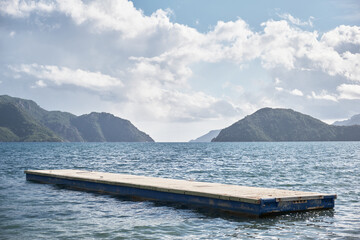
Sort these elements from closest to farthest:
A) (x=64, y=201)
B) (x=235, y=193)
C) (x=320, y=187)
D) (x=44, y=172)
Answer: (x=235, y=193)
(x=64, y=201)
(x=320, y=187)
(x=44, y=172)

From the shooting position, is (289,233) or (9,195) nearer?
(289,233)

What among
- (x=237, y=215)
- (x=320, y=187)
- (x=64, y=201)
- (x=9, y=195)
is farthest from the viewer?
(x=320, y=187)

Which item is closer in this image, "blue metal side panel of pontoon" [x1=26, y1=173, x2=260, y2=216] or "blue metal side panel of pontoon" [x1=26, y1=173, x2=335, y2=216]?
"blue metal side panel of pontoon" [x1=26, y1=173, x2=335, y2=216]

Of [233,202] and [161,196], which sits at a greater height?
[233,202]

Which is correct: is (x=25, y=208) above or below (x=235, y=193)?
below

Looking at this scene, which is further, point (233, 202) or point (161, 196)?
point (161, 196)

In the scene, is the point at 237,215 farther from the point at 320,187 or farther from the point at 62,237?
the point at 320,187

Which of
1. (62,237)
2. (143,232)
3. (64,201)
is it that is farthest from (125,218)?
(64,201)

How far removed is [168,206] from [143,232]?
513cm

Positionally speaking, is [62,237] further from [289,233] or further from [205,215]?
[289,233]

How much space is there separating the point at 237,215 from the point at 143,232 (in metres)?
4.33

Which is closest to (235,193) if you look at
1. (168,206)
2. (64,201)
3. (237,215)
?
(237,215)

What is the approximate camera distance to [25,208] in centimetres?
1938

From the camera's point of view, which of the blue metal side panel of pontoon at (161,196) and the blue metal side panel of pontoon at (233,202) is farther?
the blue metal side panel of pontoon at (161,196)
